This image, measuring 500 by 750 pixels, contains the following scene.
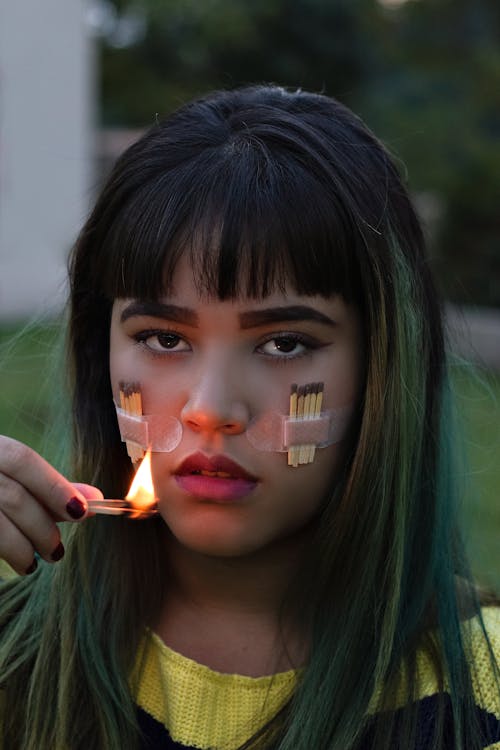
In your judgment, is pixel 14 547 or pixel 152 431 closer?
pixel 14 547

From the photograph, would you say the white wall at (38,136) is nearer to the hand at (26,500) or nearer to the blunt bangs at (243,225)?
the blunt bangs at (243,225)

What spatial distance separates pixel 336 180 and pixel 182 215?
273mm

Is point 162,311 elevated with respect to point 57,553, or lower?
elevated

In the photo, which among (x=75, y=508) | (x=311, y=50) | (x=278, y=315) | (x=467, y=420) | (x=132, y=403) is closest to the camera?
(x=75, y=508)

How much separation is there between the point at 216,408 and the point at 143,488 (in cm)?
22

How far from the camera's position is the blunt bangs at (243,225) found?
1790mm

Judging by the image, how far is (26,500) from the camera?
1.72 meters

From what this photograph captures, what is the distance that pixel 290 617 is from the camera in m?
2.02

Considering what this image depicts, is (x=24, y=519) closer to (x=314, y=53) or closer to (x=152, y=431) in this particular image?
(x=152, y=431)

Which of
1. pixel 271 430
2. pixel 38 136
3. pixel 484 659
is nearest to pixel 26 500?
pixel 271 430

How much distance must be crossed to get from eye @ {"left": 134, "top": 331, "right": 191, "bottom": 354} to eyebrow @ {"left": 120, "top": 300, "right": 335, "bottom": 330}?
36mm

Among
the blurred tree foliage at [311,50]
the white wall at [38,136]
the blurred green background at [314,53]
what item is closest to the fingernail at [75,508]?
the white wall at [38,136]

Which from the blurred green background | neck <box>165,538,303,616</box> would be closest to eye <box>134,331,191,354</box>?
neck <box>165,538,303,616</box>

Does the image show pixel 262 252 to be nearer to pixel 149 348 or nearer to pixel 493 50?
pixel 149 348
